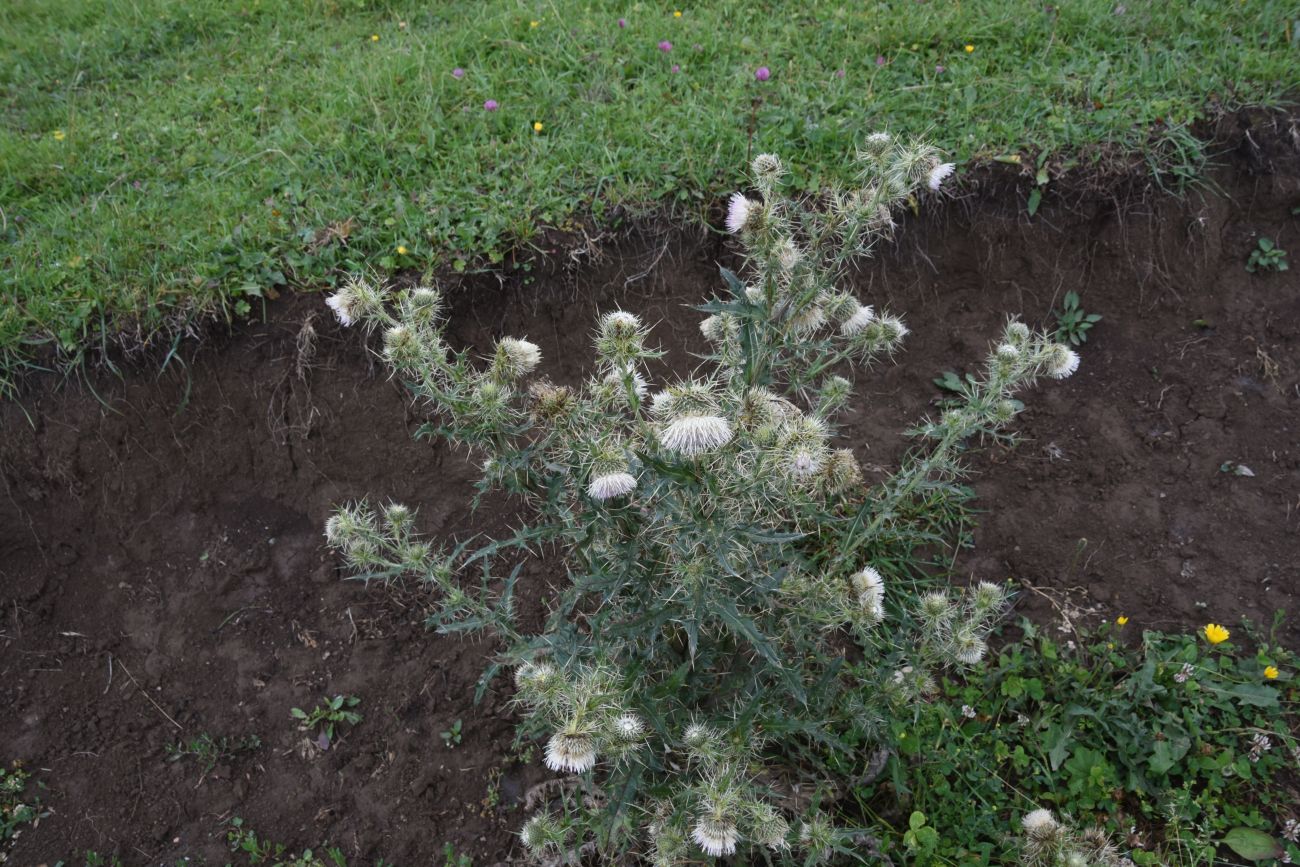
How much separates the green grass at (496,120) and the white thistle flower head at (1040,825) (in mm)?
2376

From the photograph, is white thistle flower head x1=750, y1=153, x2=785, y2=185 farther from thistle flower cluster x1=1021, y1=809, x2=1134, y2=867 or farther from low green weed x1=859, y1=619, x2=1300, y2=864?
thistle flower cluster x1=1021, y1=809, x2=1134, y2=867

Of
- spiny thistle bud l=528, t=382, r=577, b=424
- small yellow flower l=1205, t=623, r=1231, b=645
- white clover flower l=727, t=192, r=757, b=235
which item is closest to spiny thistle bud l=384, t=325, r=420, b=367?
spiny thistle bud l=528, t=382, r=577, b=424

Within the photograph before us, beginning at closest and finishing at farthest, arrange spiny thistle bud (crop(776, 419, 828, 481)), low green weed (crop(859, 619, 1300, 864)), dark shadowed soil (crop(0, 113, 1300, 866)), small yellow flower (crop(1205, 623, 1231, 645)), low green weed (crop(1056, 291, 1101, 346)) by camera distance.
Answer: spiny thistle bud (crop(776, 419, 828, 481)) → low green weed (crop(859, 619, 1300, 864)) → small yellow flower (crop(1205, 623, 1231, 645)) → dark shadowed soil (crop(0, 113, 1300, 866)) → low green weed (crop(1056, 291, 1101, 346))

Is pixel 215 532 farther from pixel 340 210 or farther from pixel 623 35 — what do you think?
pixel 623 35

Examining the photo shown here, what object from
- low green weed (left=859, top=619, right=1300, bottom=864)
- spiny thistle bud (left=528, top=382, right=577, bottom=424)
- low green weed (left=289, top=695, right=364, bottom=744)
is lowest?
low green weed (left=289, top=695, right=364, bottom=744)

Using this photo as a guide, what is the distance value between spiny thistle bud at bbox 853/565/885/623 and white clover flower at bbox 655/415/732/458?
0.69m

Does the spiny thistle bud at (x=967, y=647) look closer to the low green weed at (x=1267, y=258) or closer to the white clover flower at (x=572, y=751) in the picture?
the white clover flower at (x=572, y=751)

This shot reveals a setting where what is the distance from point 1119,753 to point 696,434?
182cm

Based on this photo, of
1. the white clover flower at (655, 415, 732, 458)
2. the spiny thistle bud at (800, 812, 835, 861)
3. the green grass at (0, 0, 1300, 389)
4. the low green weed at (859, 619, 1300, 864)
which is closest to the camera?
the white clover flower at (655, 415, 732, 458)

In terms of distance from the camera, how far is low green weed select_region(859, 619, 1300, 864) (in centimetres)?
237

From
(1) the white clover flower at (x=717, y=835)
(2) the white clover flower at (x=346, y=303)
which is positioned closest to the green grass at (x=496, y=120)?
(2) the white clover flower at (x=346, y=303)

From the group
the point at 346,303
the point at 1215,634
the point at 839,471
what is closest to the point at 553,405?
the point at 346,303

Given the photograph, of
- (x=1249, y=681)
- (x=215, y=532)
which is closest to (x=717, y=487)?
(x=1249, y=681)

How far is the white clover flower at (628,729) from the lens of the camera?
5.61ft
